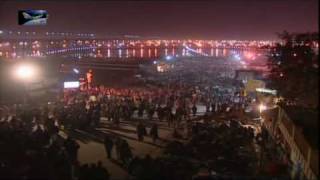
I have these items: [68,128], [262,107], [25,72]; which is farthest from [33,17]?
[262,107]

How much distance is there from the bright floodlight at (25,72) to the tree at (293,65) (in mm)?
A: 18264

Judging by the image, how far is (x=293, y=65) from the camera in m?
22.4

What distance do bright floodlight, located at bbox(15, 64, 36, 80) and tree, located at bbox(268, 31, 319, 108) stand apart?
719 inches

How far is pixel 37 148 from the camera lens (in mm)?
15188

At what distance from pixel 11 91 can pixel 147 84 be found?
1882 centimetres

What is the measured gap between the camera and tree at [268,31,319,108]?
807 inches

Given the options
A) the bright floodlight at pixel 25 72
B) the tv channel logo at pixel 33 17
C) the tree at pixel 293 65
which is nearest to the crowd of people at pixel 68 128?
the tree at pixel 293 65

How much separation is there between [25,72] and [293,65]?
22828 mm

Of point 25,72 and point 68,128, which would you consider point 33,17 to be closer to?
point 68,128

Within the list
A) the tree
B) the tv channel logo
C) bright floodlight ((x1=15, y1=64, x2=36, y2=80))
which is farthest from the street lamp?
the tree

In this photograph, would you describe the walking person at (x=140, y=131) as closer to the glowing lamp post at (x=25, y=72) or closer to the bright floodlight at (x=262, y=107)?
the bright floodlight at (x=262, y=107)

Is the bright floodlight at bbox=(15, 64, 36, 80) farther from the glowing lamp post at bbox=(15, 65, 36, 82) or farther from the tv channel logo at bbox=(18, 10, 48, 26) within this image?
the tv channel logo at bbox=(18, 10, 48, 26)

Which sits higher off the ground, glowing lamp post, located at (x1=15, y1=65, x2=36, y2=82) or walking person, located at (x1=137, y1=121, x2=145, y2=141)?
glowing lamp post, located at (x1=15, y1=65, x2=36, y2=82)

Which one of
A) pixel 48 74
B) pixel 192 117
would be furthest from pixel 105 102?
pixel 48 74
